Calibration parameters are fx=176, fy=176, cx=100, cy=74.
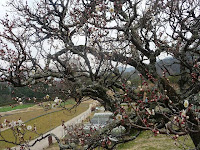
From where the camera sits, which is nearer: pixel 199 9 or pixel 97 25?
pixel 97 25

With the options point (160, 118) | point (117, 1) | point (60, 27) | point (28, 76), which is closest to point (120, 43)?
point (117, 1)

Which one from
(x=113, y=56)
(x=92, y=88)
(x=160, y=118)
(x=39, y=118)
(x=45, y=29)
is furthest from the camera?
(x=39, y=118)

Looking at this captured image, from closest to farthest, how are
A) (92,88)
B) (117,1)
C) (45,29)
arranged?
(92,88), (117,1), (45,29)

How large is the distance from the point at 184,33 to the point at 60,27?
318 cm

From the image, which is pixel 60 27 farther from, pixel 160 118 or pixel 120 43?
pixel 160 118

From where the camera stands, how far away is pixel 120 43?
395 cm

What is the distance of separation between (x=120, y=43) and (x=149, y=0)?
1516 millimetres

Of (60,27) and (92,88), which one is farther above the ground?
(60,27)

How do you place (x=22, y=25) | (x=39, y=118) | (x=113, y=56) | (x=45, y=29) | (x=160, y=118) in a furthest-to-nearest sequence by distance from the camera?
(x=39, y=118) → (x=22, y=25) → (x=45, y=29) → (x=113, y=56) → (x=160, y=118)

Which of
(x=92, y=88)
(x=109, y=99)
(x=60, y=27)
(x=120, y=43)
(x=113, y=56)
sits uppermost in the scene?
(x=60, y=27)

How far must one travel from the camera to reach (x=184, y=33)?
182 inches

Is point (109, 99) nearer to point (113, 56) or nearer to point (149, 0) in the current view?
point (113, 56)

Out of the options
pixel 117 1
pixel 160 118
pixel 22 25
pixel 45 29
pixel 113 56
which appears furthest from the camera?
pixel 22 25

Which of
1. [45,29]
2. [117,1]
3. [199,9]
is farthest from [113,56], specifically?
[199,9]
